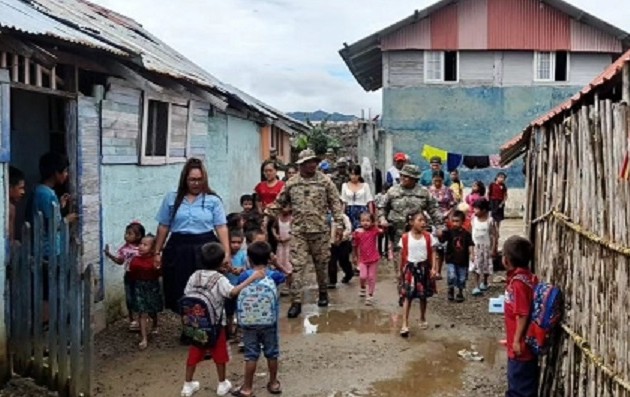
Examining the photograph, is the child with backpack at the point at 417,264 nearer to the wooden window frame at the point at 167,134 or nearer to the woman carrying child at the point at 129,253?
the woman carrying child at the point at 129,253

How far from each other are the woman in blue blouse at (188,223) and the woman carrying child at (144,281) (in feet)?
0.82

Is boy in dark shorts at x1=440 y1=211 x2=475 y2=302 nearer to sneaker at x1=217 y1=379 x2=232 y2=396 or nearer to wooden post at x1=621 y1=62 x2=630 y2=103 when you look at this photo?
sneaker at x1=217 y1=379 x2=232 y2=396

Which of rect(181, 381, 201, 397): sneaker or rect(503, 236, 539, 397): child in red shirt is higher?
rect(503, 236, 539, 397): child in red shirt

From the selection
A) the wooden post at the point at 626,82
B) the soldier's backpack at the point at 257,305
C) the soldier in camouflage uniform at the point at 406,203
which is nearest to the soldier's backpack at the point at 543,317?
the wooden post at the point at 626,82

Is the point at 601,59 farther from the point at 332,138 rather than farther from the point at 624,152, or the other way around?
the point at 624,152

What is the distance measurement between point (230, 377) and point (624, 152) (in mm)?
3631

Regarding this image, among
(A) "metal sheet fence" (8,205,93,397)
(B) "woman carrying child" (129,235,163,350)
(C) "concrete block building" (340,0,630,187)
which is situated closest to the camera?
(A) "metal sheet fence" (8,205,93,397)

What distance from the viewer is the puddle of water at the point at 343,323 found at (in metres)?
7.39

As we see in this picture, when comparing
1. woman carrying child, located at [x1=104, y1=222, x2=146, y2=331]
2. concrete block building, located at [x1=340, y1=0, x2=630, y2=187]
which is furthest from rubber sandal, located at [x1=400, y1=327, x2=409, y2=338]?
concrete block building, located at [x1=340, y1=0, x2=630, y2=187]

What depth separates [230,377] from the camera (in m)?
5.88

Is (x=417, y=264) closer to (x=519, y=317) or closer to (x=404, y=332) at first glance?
(x=404, y=332)

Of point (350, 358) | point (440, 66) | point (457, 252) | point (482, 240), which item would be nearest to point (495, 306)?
point (457, 252)

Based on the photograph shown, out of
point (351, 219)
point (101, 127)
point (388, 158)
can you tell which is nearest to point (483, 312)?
point (351, 219)

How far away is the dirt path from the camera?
18.4ft
